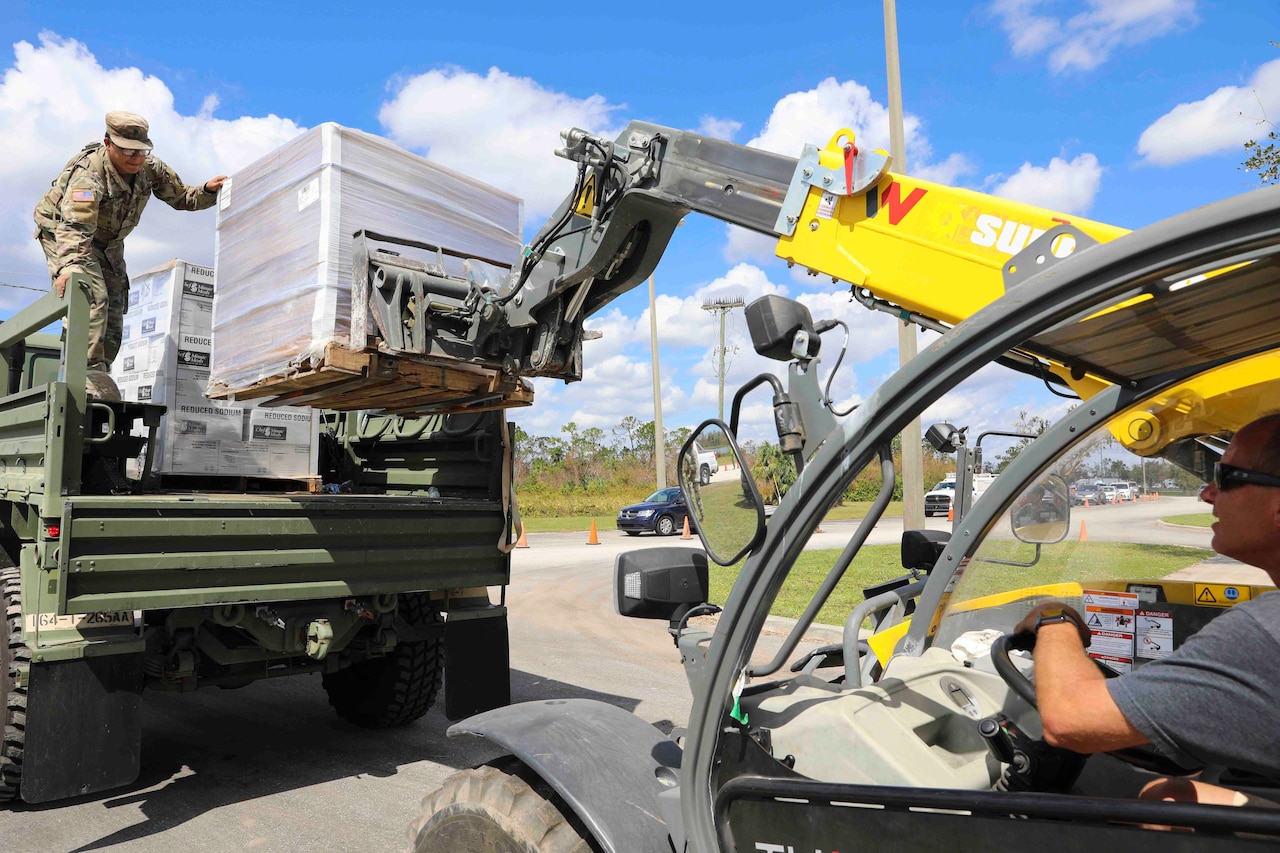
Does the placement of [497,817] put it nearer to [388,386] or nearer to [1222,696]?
[1222,696]

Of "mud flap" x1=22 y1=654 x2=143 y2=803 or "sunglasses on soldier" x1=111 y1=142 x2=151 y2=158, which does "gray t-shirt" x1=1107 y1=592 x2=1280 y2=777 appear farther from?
"sunglasses on soldier" x1=111 y1=142 x2=151 y2=158

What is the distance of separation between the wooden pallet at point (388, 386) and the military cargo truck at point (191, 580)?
53 centimetres

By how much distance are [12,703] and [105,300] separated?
108 inches

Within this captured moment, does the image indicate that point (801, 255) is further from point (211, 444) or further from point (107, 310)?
point (107, 310)

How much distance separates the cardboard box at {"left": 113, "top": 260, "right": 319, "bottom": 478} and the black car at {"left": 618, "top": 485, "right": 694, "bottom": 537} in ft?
59.8

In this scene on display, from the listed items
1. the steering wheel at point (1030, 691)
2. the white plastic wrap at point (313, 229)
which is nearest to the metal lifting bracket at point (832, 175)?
the steering wheel at point (1030, 691)

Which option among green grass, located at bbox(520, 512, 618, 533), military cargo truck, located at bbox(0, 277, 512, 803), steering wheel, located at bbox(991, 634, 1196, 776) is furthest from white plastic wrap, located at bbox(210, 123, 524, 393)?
green grass, located at bbox(520, 512, 618, 533)

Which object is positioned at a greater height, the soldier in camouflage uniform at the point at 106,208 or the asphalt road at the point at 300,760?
the soldier in camouflage uniform at the point at 106,208

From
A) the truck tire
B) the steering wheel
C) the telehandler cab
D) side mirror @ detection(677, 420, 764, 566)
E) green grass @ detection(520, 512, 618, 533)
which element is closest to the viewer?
the telehandler cab

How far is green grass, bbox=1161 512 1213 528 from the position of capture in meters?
2.15

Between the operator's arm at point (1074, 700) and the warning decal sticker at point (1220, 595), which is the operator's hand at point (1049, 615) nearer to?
the operator's arm at point (1074, 700)

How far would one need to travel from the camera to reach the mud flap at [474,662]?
16.9 ft

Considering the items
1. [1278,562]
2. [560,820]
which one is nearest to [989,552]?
[1278,562]

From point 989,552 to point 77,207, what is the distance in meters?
5.65
